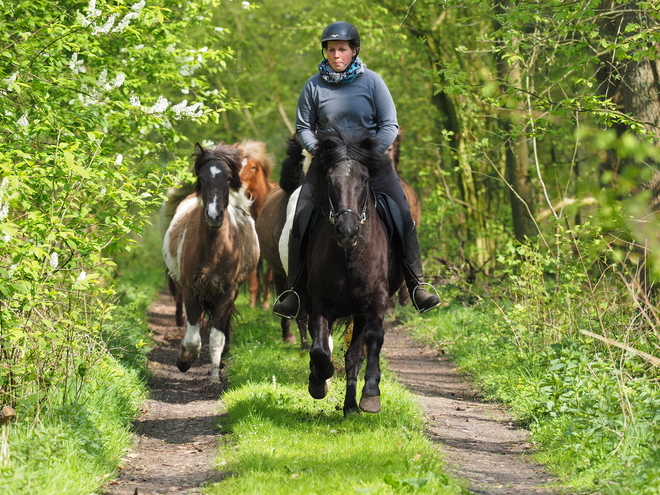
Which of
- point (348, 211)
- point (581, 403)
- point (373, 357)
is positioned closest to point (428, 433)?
point (373, 357)

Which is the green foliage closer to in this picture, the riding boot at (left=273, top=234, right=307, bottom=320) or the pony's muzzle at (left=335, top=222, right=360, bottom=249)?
the riding boot at (left=273, top=234, right=307, bottom=320)

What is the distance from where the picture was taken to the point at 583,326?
860 centimetres

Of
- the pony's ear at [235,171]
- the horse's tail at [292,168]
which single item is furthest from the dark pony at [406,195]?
the pony's ear at [235,171]

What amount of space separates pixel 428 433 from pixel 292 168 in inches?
163

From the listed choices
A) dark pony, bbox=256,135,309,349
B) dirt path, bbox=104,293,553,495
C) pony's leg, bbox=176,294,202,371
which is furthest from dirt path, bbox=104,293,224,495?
dark pony, bbox=256,135,309,349

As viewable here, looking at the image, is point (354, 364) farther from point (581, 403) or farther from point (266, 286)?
point (266, 286)

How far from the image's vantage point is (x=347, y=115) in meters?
7.95

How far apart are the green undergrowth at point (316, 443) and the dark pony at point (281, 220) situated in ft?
6.34

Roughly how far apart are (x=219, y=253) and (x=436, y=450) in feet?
15.5

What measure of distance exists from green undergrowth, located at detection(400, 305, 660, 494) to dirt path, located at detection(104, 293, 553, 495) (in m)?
0.20

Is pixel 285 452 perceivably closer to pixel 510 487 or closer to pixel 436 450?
pixel 436 450

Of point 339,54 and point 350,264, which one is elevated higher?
point 339,54

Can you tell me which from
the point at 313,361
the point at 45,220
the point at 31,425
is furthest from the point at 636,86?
the point at 31,425

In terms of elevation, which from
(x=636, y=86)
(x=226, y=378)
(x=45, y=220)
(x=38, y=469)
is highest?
(x=636, y=86)
